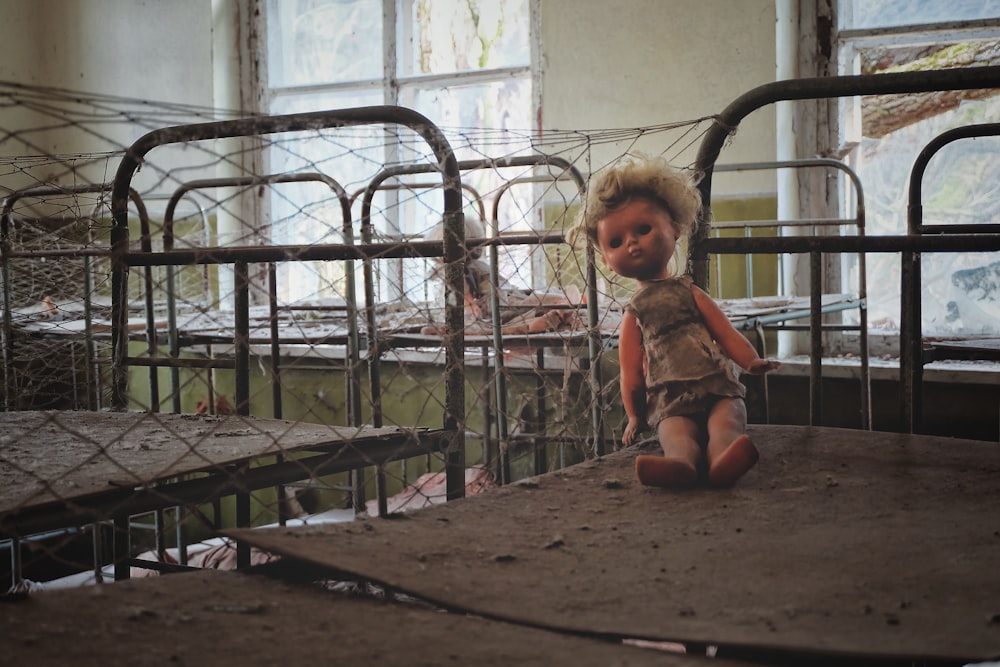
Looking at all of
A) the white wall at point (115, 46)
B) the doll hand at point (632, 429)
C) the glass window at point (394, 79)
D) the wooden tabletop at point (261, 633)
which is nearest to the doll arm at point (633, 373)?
the doll hand at point (632, 429)

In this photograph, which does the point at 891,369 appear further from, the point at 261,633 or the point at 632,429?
the point at 261,633

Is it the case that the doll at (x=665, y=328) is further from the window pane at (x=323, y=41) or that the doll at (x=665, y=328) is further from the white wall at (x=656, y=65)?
the window pane at (x=323, y=41)

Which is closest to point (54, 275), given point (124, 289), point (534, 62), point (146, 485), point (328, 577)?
point (534, 62)

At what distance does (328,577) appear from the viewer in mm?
1055

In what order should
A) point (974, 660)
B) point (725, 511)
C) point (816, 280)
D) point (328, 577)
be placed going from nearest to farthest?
point (974, 660), point (328, 577), point (725, 511), point (816, 280)

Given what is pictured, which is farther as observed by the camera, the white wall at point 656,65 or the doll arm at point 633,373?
the white wall at point 656,65

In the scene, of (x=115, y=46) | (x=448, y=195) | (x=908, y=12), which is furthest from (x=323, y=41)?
(x=448, y=195)

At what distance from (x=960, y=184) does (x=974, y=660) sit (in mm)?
3618

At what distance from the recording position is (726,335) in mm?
1504

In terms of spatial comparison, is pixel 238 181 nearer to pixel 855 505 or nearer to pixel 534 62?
pixel 534 62

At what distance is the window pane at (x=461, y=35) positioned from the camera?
5.05m

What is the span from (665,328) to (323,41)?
470cm

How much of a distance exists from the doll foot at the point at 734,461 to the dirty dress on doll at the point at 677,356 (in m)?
0.12

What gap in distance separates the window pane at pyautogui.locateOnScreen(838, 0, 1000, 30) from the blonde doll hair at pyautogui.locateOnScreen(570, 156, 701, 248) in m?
2.99
